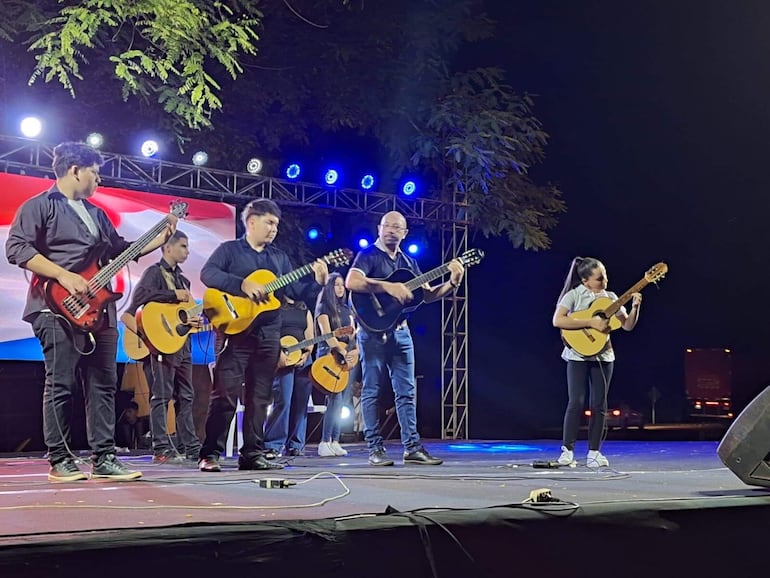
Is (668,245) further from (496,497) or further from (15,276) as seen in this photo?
(496,497)

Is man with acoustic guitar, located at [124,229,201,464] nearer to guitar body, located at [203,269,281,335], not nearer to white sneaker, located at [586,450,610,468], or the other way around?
guitar body, located at [203,269,281,335]

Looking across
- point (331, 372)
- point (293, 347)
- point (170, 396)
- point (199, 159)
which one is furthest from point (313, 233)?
point (170, 396)

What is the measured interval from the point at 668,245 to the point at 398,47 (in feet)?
21.8

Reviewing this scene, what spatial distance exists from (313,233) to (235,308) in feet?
24.1

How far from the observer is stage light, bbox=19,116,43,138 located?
9.54 metres

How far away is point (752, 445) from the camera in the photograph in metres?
3.92

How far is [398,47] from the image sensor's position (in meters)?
12.5

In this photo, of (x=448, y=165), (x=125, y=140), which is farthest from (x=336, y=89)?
(x=125, y=140)

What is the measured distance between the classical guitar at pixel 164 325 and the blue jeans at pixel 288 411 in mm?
943

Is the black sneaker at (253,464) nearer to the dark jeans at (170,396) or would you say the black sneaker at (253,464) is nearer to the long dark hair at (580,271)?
the dark jeans at (170,396)

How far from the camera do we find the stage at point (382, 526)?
2656 millimetres

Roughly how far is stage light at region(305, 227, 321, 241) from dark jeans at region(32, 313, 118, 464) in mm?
8212

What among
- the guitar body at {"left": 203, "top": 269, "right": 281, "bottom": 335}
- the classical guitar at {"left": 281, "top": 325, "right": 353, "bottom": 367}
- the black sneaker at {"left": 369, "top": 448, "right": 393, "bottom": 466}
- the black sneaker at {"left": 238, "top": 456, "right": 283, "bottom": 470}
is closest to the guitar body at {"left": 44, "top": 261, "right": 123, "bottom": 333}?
the guitar body at {"left": 203, "top": 269, "right": 281, "bottom": 335}

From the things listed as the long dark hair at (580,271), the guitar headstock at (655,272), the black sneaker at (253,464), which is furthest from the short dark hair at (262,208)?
the guitar headstock at (655,272)
